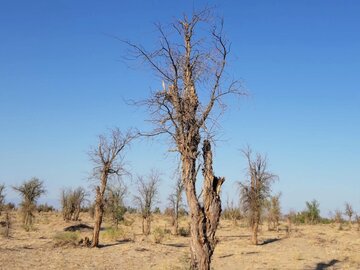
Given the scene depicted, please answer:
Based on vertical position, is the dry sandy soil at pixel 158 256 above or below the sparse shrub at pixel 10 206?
below

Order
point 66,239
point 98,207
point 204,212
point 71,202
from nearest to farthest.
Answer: point 204,212, point 66,239, point 98,207, point 71,202

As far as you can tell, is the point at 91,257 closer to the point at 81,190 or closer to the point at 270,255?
the point at 270,255

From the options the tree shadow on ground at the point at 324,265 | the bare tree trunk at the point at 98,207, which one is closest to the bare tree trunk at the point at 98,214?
the bare tree trunk at the point at 98,207

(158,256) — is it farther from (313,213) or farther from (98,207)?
(313,213)

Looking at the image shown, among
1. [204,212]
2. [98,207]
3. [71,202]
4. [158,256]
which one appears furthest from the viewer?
[71,202]

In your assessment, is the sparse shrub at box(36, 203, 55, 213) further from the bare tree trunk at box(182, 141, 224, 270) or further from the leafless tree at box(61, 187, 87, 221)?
the bare tree trunk at box(182, 141, 224, 270)

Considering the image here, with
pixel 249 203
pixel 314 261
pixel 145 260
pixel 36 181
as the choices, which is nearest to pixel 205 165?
pixel 145 260

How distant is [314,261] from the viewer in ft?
85.4

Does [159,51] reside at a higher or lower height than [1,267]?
higher

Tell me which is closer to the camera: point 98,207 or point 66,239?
point 66,239

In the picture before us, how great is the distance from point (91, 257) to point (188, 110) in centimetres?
1485

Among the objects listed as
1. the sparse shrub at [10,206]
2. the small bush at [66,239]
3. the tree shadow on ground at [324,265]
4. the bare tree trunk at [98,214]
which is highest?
the sparse shrub at [10,206]

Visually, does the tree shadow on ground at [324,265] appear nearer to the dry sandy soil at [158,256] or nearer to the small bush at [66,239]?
the dry sandy soil at [158,256]

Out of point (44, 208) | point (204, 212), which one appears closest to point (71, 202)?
point (44, 208)
